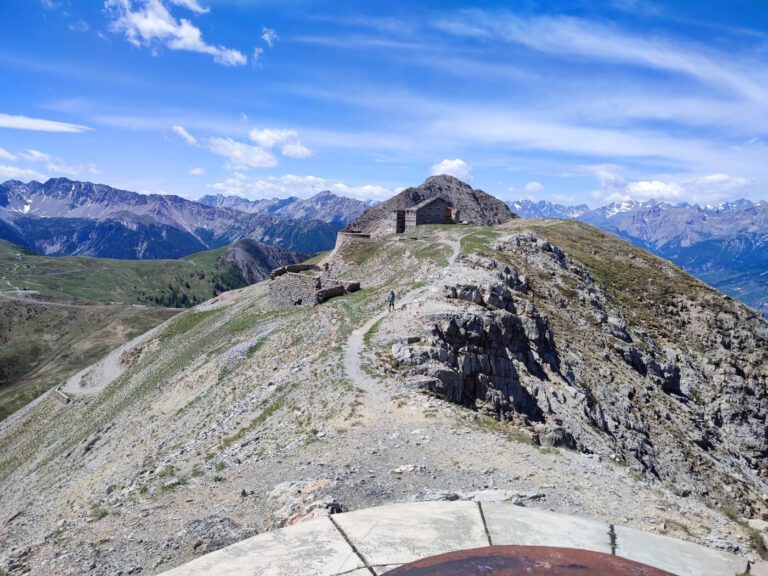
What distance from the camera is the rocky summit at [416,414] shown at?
16.0 metres

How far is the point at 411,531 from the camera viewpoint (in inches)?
332

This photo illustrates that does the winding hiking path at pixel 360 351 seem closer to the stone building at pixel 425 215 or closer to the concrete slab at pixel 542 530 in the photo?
the concrete slab at pixel 542 530

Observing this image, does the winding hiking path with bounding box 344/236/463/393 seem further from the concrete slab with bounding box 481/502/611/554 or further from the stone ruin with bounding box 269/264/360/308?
the concrete slab with bounding box 481/502/611/554

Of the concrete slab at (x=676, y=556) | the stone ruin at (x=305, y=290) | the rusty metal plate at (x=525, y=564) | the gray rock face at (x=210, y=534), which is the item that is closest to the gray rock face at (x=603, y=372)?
the gray rock face at (x=210, y=534)

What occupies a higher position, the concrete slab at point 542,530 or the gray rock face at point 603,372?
the concrete slab at point 542,530

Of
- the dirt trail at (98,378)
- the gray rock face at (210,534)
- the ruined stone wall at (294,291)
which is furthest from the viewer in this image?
the dirt trail at (98,378)

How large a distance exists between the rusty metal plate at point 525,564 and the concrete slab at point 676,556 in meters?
0.44

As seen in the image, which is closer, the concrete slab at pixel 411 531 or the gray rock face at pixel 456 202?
the concrete slab at pixel 411 531

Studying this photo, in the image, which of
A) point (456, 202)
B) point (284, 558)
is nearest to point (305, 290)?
point (284, 558)

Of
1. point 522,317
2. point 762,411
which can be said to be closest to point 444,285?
point 522,317

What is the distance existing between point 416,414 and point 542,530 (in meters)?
14.4

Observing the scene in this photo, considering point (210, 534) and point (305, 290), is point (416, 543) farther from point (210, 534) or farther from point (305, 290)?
point (305, 290)

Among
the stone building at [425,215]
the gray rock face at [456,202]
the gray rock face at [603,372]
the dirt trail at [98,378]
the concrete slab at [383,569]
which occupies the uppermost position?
the gray rock face at [456,202]

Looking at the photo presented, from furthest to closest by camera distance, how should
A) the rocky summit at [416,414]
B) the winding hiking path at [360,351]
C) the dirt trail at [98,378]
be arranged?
the dirt trail at [98,378]
the winding hiking path at [360,351]
the rocky summit at [416,414]
